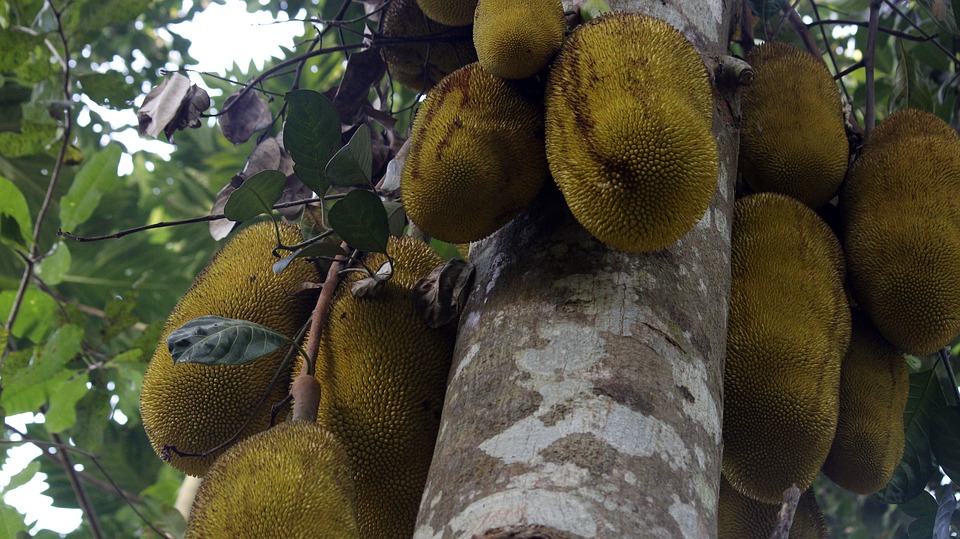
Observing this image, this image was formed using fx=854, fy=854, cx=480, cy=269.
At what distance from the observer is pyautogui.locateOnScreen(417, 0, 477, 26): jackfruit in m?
1.48

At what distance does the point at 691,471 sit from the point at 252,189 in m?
0.78

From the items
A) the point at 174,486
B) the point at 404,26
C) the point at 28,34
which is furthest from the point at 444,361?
the point at 174,486

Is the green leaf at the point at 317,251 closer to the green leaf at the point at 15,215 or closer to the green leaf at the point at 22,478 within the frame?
the green leaf at the point at 22,478

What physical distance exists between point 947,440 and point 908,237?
0.59 metres

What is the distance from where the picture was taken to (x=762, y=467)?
1.25 metres

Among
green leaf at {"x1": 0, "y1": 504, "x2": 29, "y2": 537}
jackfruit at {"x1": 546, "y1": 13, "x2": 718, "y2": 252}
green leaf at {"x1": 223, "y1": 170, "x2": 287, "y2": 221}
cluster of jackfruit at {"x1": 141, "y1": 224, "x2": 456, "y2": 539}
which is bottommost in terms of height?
green leaf at {"x1": 0, "y1": 504, "x2": 29, "y2": 537}

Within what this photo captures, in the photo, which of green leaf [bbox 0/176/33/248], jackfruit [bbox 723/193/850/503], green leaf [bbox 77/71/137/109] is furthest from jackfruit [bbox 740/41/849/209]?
green leaf [bbox 0/176/33/248]

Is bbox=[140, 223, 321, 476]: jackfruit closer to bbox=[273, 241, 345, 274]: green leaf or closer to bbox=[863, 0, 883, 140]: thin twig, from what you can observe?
bbox=[273, 241, 345, 274]: green leaf

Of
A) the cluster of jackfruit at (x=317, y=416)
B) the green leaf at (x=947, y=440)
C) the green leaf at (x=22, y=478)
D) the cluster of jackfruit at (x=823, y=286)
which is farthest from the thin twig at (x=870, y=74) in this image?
the green leaf at (x=22, y=478)

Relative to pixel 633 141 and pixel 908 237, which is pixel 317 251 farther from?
pixel 908 237

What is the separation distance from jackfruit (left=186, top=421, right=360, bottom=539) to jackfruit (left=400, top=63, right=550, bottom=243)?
32 cm

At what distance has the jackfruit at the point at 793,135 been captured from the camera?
145cm

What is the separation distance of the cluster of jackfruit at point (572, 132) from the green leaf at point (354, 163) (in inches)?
5.0

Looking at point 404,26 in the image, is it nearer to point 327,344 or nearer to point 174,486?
point 327,344
